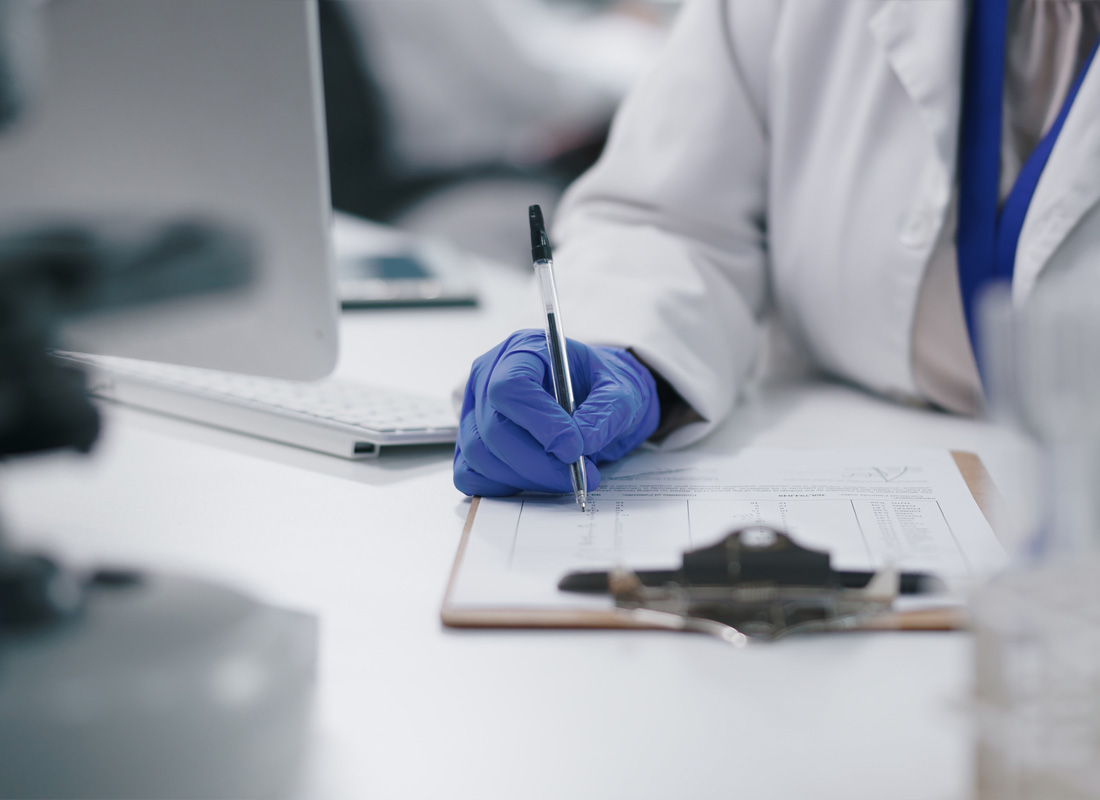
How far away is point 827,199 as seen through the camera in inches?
32.8

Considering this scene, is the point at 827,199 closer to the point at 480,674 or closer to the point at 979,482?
the point at 979,482

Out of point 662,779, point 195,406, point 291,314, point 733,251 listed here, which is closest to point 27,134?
point 291,314

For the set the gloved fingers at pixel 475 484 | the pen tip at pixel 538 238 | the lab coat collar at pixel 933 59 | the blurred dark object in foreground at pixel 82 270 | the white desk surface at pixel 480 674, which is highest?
the lab coat collar at pixel 933 59

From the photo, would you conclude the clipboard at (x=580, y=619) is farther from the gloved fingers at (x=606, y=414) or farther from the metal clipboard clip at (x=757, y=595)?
the gloved fingers at (x=606, y=414)

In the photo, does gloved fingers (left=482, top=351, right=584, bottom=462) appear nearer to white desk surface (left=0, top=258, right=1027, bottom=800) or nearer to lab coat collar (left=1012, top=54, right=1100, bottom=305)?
white desk surface (left=0, top=258, right=1027, bottom=800)

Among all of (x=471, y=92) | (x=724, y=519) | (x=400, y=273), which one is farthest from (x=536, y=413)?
(x=471, y=92)

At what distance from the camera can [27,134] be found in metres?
0.49

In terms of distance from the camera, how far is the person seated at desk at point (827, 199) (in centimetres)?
71

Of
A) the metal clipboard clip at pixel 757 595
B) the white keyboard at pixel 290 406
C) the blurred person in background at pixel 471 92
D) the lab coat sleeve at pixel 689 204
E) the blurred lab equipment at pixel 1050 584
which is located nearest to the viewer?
the blurred lab equipment at pixel 1050 584

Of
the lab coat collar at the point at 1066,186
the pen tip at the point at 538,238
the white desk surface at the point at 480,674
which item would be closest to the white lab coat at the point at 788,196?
the lab coat collar at the point at 1066,186

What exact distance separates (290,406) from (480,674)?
0.37 meters

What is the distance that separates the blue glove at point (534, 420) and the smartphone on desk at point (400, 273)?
473 mm

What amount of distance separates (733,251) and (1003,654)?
2.15 feet

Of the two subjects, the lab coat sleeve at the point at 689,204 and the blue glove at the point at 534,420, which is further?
the lab coat sleeve at the point at 689,204
